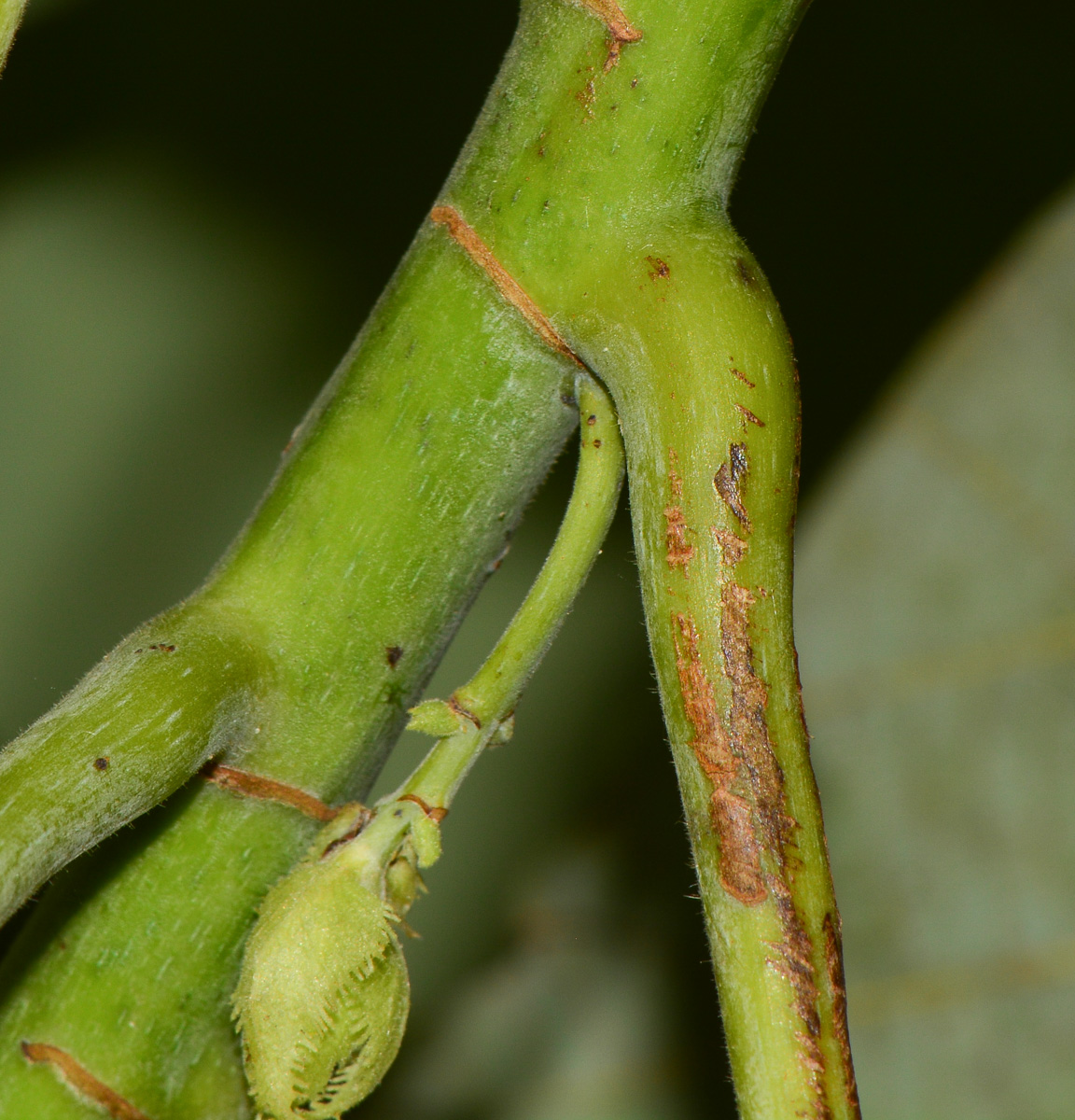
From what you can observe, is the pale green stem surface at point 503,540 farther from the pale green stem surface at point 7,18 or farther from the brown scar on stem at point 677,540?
the pale green stem surface at point 7,18

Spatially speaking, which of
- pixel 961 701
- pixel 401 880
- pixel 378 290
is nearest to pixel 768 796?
pixel 401 880

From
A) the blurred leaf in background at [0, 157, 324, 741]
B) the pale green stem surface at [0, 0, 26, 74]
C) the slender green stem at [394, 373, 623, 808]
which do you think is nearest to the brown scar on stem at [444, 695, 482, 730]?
the slender green stem at [394, 373, 623, 808]

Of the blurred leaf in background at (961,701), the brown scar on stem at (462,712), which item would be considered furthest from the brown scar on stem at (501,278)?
the blurred leaf in background at (961,701)

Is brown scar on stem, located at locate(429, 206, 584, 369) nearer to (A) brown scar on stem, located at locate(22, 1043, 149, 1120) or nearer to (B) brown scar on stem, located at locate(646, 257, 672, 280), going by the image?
(B) brown scar on stem, located at locate(646, 257, 672, 280)

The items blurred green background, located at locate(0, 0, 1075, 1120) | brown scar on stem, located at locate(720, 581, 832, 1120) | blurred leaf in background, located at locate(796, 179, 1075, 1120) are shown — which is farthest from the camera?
blurred leaf in background, located at locate(796, 179, 1075, 1120)

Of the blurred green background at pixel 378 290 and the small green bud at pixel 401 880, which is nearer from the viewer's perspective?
the small green bud at pixel 401 880

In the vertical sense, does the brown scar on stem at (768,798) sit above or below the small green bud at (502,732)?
below

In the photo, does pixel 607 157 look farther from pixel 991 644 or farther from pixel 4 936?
pixel 991 644
